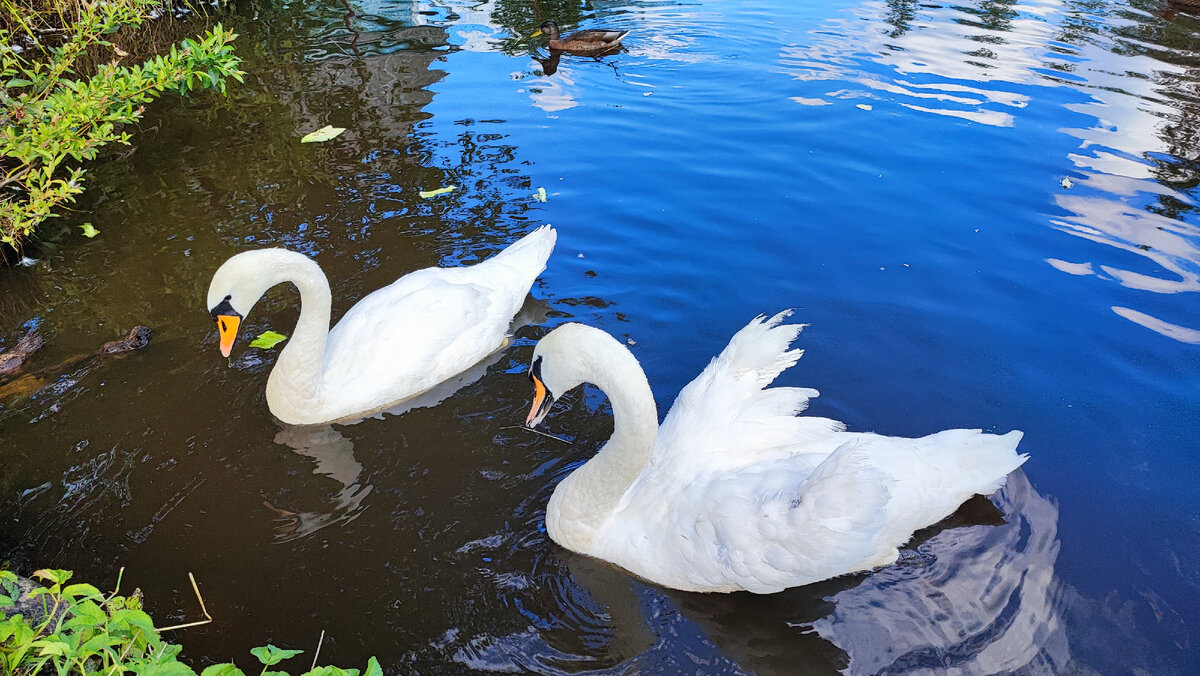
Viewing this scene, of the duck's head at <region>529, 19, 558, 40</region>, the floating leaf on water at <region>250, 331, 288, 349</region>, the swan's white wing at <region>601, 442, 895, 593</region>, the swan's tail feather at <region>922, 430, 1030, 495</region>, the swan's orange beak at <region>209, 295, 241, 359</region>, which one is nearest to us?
the swan's white wing at <region>601, 442, 895, 593</region>

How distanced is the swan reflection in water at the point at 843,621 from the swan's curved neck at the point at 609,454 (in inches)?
8.9

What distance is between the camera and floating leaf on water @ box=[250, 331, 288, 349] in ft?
18.6

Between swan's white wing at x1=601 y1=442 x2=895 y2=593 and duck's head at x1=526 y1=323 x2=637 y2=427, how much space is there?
2.08 feet

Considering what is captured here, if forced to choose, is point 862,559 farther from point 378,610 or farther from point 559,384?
point 378,610

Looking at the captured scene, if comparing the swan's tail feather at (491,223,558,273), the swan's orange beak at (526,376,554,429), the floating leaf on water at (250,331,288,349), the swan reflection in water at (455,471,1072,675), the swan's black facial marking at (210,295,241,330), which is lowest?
the swan reflection in water at (455,471,1072,675)

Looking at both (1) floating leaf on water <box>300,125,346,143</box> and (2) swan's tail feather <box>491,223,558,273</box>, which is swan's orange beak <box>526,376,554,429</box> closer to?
(2) swan's tail feather <box>491,223,558,273</box>

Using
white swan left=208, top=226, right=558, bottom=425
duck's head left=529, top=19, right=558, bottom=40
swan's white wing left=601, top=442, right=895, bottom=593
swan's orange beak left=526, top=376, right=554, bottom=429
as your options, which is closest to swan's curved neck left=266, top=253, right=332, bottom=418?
white swan left=208, top=226, right=558, bottom=425

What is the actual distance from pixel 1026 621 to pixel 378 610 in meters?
2.96

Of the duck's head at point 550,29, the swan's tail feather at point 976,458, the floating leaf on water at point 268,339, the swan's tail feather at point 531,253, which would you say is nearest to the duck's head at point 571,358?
the swan's tail feather at point 976,458

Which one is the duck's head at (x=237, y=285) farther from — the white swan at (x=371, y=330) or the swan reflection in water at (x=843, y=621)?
the swan reflection in water at (x=843, y=621)

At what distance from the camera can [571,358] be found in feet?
12.3

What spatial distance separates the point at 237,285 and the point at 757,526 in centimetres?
309

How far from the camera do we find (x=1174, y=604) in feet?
12.5

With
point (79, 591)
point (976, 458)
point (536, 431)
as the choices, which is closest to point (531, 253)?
point (536, 431)
